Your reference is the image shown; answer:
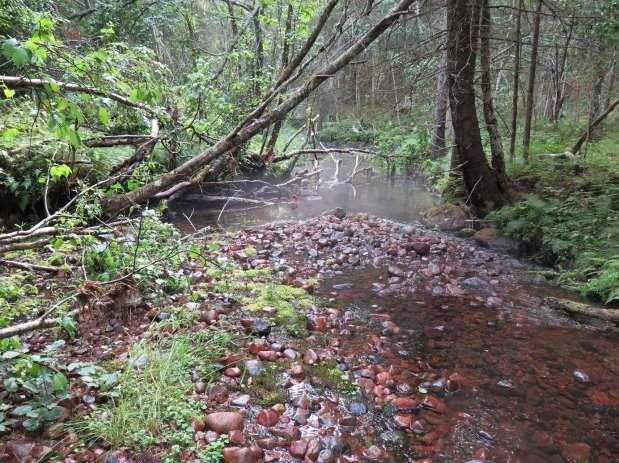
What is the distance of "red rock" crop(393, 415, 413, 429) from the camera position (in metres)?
2.93

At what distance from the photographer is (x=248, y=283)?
16.7 ft

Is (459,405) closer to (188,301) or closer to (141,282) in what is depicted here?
(188,301)

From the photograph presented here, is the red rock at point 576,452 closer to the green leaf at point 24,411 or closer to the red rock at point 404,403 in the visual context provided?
the red rock at point 404,403

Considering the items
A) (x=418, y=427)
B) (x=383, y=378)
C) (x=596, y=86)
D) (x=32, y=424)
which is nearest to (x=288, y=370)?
(x=383, y=378)

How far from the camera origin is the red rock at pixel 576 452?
8.82 ft

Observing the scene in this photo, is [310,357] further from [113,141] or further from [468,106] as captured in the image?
[468,106]

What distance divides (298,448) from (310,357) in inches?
41.8

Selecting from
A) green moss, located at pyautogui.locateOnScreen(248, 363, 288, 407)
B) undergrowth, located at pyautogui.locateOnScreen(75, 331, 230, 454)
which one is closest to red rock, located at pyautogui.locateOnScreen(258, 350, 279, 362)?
green moss, located at pyautogui.locateOnScreen(248, 363, 288, 407)

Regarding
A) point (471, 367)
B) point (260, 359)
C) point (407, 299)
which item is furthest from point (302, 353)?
point (407, 299)

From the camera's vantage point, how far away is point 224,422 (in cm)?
261

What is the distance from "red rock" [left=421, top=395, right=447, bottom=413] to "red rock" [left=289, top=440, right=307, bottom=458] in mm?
1098

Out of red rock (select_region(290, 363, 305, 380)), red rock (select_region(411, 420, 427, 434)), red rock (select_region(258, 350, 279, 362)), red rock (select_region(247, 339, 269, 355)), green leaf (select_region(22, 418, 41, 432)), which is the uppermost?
green leaf (select_region(22, 418, 41, 432))

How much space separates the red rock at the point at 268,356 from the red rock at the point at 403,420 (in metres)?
1.11

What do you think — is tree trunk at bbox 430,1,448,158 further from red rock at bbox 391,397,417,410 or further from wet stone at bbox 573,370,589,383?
red rock at bbox 391,397,417,410
